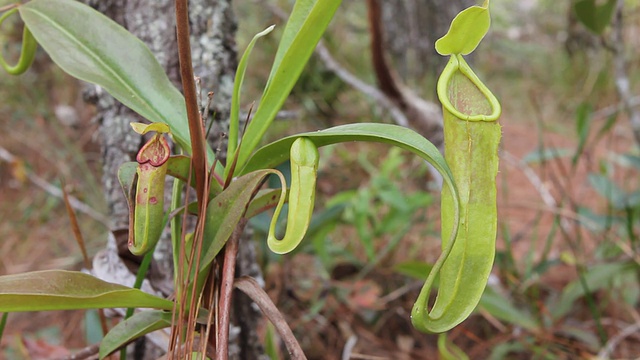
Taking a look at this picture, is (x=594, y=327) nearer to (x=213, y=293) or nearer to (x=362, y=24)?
(x=213, y=293)

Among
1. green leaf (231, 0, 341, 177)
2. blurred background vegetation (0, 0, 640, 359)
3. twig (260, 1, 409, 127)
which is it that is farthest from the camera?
twig (260, 1, 409, 127)

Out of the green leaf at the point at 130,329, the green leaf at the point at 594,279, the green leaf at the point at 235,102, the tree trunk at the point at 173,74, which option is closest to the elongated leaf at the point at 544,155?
the green leaf at the point at 594,279

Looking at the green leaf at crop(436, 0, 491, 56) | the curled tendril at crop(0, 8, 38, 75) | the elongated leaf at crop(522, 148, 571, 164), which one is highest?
the curled tendril at crop(0, 8, 38, 75)

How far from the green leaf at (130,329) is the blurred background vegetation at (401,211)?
30 cm

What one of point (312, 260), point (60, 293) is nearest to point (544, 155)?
point (312, 260)

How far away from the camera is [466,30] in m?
0.52

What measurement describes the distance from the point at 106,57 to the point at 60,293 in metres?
0.33

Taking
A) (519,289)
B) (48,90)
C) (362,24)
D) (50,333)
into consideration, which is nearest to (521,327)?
(519,289)

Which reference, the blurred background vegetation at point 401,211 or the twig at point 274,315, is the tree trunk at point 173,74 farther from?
the twig at point 274,315

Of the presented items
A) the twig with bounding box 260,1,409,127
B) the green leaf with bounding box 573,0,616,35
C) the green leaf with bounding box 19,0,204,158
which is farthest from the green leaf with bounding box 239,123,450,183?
the twig with bounding box 260,1,409,127

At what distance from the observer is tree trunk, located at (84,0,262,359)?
86 cm

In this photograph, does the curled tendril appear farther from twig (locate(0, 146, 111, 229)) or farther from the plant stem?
twig (locate(0, 146, 111, 229))

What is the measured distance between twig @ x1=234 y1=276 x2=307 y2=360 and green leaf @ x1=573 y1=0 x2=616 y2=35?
1.12m

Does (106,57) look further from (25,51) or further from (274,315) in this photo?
(274,315)
